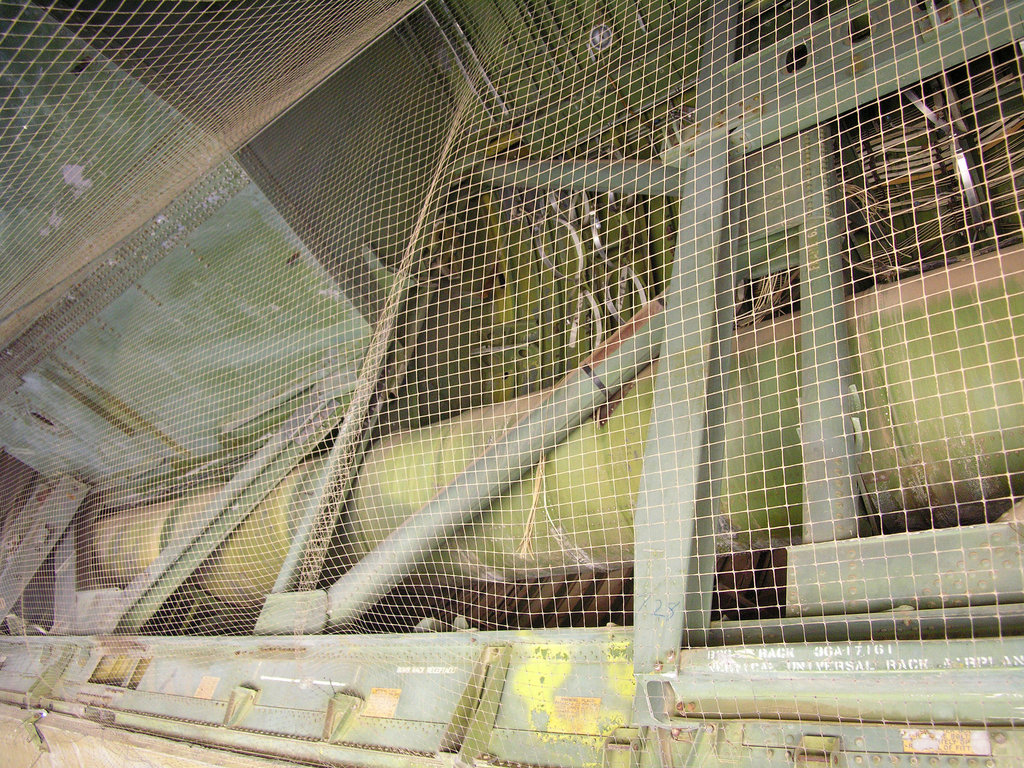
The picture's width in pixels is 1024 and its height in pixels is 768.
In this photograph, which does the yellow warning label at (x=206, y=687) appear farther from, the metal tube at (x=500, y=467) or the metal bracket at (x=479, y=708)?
the metal bracket at (x=479, y=708)

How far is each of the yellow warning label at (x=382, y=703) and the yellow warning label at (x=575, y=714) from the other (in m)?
0.79

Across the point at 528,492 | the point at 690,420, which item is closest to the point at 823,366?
the point at 690,420

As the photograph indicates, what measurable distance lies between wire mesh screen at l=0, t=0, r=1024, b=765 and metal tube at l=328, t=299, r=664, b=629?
0.06 ft

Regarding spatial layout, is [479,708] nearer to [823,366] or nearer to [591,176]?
[823,366]

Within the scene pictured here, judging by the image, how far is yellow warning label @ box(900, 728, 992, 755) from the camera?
1.54m

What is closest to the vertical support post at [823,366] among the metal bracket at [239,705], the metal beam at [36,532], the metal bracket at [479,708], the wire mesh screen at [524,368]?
the wire mesh screen at [524,368]

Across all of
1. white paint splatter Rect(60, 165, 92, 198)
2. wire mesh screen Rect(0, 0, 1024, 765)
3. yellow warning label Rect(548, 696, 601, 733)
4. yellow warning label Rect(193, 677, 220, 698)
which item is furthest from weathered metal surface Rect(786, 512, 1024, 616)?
white paint splatter Rect(60, 165, 92, 198)

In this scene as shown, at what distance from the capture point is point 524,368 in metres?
3.91

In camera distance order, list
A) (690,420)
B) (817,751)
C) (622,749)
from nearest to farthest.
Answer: (817,751), (622,749), (690,420)

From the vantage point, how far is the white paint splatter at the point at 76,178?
3059mm

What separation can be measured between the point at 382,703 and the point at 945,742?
6.76 ft

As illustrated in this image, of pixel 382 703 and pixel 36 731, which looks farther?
pixel 36 731

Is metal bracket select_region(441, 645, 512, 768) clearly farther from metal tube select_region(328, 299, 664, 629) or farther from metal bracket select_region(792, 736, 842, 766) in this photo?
metal bracket select_region(792, 736, 842, 766)

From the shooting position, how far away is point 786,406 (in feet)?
7.87
